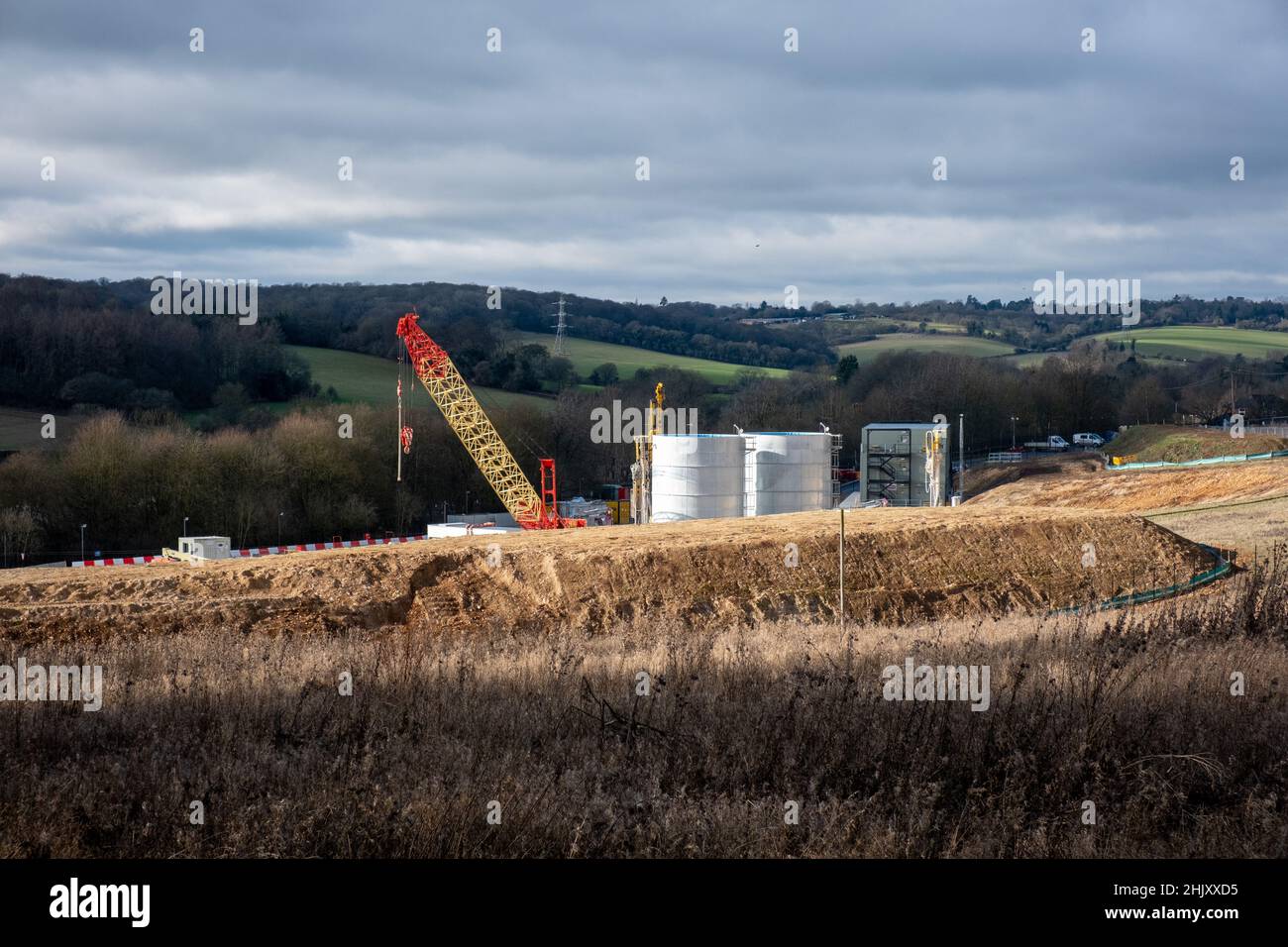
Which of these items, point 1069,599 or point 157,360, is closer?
point 1069,599

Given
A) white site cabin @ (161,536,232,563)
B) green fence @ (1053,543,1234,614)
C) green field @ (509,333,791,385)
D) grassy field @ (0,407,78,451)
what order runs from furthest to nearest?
green field @ (509,333,791,385), grassy field @ (0,407,78,451), white site cabin @ (161,536,232,563), green fence @ (1053,543,1234,614)

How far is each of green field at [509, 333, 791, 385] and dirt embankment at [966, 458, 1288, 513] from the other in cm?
4695

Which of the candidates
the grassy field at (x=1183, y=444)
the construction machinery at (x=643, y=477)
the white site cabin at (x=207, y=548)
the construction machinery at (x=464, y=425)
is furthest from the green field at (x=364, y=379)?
the grassy field at (x=1183, y=444)

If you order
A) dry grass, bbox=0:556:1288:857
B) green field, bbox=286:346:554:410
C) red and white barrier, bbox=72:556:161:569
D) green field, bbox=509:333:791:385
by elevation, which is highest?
green field, bbox=509:333:791:385

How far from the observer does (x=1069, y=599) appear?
888 inches

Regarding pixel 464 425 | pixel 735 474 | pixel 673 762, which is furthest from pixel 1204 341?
pixel 673 762

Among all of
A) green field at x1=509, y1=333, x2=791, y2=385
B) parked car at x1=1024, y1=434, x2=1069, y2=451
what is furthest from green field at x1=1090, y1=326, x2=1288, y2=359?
green field at x1=509, y1=333, x2=791, y2=385

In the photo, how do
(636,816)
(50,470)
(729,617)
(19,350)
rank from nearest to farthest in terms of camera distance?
(636,816)
(729,617)
(50,470)
(19,350)

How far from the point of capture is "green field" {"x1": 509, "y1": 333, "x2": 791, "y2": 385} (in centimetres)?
10481

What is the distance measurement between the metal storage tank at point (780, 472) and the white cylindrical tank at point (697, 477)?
554 mm

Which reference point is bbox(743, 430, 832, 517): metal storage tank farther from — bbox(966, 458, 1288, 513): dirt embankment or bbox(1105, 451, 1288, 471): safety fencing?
bbox(1105, 451, 1288, 471): safety fencing

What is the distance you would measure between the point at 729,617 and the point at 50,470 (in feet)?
153
